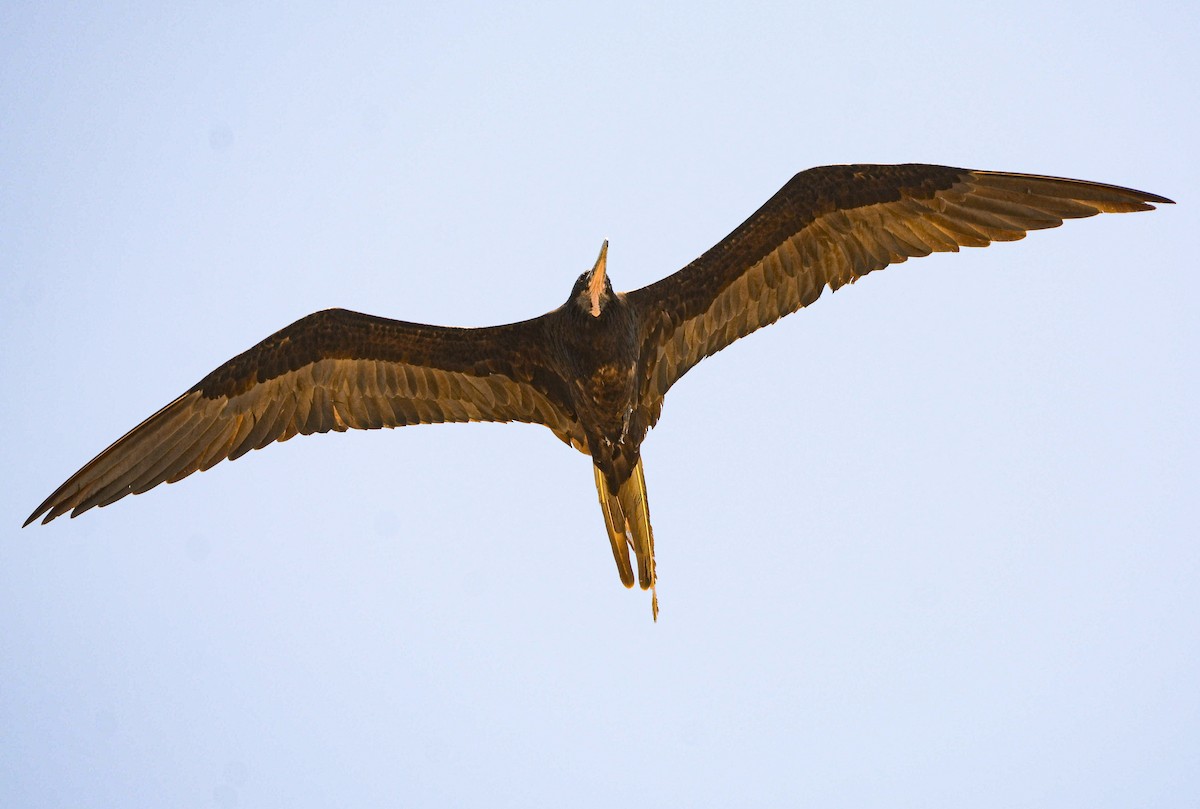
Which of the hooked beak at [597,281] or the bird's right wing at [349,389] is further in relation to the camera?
the bird's right wing at [349,389]

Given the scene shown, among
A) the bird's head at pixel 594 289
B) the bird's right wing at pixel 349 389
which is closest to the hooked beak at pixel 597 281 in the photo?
the bird's head at pixel 594 289

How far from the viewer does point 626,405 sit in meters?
9.11

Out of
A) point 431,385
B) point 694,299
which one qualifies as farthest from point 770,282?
point 431,385

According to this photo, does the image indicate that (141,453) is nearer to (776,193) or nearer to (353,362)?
(353,362)

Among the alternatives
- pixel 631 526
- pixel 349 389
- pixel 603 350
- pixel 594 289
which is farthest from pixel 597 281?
pixel 349 389

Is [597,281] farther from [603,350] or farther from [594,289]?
[603,350]

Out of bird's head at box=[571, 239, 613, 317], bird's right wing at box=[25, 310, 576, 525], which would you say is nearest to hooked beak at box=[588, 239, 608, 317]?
bird's head at box=[571, 239, 613, 317]

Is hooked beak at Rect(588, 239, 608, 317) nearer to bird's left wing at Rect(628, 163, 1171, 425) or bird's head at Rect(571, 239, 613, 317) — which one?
bird's head at Rect(571, 239, 613, 317)

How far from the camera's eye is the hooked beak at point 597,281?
8641mm

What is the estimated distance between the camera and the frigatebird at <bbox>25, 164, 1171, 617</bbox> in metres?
8.95

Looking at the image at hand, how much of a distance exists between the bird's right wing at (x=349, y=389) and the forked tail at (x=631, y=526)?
0.67 m

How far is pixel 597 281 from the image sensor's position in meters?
8.70

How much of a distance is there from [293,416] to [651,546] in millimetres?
3069

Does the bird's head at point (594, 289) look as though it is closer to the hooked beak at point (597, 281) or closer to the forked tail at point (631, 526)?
the hooked beak at point (597, 281)
